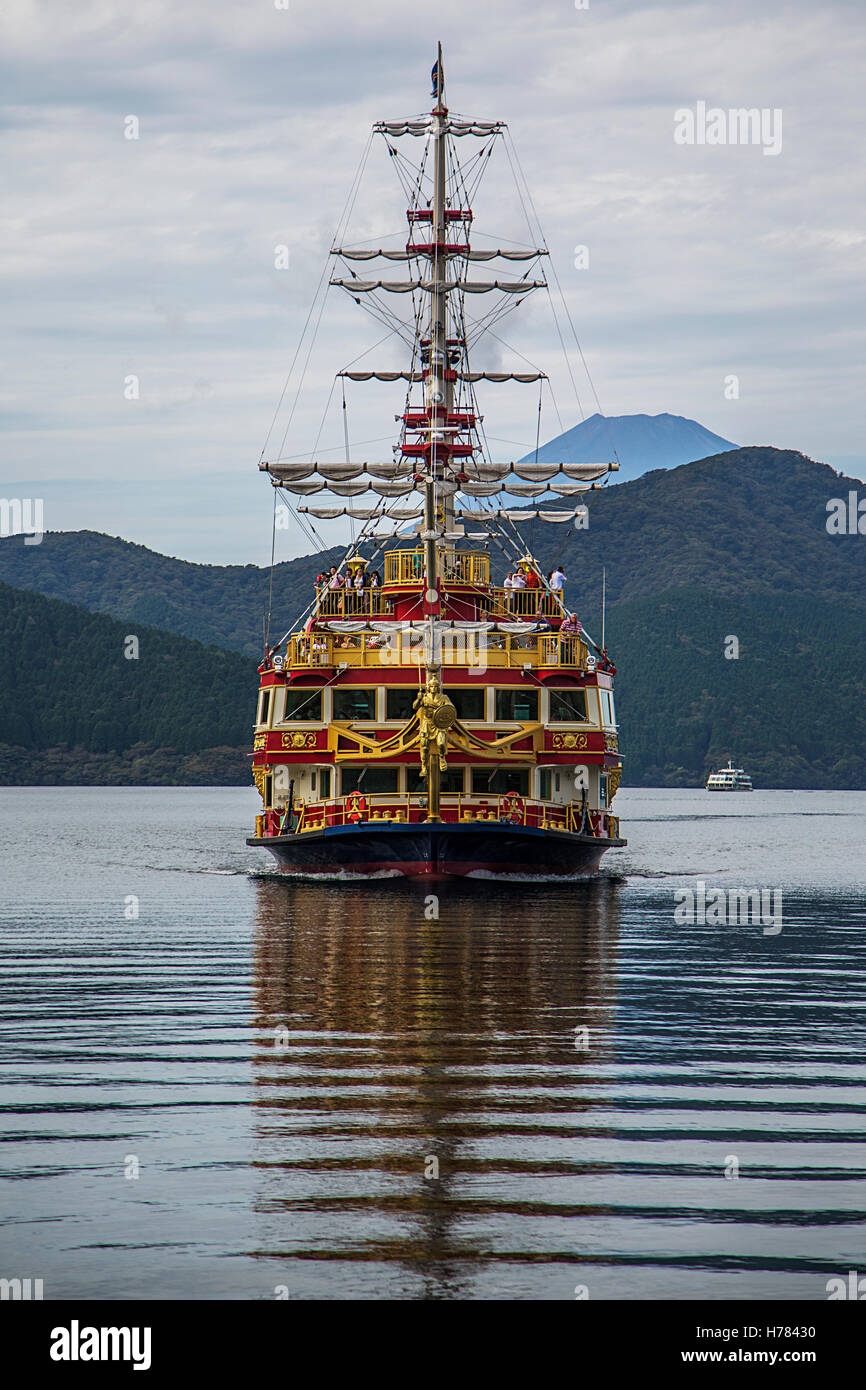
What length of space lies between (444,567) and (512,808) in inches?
439

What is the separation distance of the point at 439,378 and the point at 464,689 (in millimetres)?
17548

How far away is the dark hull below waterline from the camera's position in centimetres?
4594

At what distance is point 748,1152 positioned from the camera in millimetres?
14570

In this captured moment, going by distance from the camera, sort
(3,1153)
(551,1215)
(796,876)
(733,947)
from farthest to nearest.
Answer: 1. (796,876)
2. (733,947)
3. (3,1153)
4. (551,1215)

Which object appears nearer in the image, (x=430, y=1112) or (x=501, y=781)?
(x=430, y=1112)

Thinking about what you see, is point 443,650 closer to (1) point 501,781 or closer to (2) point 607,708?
(1) point 501,781

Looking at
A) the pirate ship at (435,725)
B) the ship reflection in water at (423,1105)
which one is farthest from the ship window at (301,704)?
the ship reflection in water at (423,1105)

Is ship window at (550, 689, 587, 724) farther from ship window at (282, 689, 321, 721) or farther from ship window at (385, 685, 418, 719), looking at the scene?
ship window at (282, 689, 321, 721)

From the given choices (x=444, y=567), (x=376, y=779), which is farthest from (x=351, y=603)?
(x=376, y=779)

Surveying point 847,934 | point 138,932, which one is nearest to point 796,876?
point 847,934

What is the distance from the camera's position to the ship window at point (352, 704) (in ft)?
169

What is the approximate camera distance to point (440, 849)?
46.0 meters

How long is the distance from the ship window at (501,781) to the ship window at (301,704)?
5145mm

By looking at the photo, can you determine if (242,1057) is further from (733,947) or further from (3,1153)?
(733,947)
